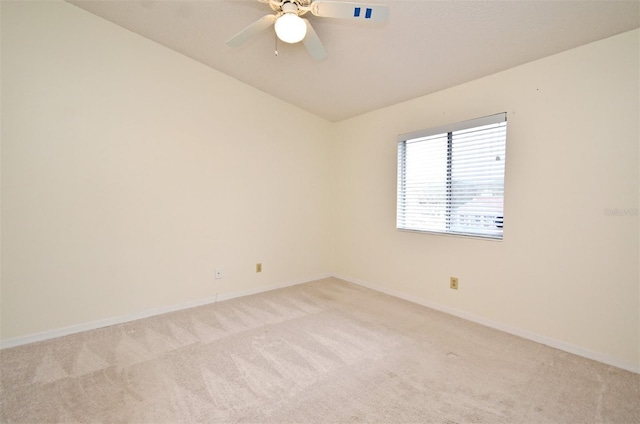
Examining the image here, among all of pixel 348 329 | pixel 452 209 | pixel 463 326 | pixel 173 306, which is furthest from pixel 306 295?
pixel 452 209

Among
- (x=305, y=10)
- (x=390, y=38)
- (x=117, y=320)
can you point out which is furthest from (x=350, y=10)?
(x=117, y=320)

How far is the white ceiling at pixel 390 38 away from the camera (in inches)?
71.2

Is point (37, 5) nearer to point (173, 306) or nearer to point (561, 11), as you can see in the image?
point (173, 306)

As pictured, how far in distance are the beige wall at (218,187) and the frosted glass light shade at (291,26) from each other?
1666 millimetres

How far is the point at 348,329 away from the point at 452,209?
5.17ft

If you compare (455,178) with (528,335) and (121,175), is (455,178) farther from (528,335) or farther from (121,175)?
(121,175)

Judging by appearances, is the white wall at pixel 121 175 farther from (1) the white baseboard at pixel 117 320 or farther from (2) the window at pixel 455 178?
(2) the window at pixel 455 178

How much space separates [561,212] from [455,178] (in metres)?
0.89

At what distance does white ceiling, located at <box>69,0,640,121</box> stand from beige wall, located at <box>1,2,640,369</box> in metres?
0.18

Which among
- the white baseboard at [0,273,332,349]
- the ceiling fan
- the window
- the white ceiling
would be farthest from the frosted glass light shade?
the white baseboard at [0,273,332,349]

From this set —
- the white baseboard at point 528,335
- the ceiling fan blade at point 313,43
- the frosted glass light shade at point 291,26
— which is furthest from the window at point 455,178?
the frosted glass light shade at point 291,26

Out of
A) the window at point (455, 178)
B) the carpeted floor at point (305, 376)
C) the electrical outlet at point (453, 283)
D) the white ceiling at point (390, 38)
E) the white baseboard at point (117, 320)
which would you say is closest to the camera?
the carpeted floor at point (305, 376)

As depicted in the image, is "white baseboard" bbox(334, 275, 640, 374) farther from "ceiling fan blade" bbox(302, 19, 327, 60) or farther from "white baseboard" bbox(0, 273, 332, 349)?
"ceiling fan blade" bbox(302, 19, 327, 60)

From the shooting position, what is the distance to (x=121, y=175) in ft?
8.43
